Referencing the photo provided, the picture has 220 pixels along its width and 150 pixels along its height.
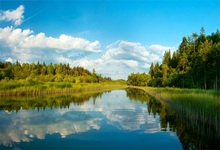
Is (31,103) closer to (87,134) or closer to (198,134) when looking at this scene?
(87,134)

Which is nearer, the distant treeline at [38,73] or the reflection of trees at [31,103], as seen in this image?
the reflection of trees at [31,103]

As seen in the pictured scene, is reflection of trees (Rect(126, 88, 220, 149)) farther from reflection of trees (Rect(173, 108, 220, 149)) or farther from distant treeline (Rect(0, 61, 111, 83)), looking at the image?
distant treeline (Rect(0, 61, 111, 83))

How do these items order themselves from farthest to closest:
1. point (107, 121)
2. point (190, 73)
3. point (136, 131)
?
point (190, 73) → point (107, 121) → point (136, 131)

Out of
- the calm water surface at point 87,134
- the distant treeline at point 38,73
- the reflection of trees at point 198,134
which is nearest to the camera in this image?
the reflection of trees at point 198,134

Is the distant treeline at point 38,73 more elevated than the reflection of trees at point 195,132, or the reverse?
the distant treeline at point 38,73

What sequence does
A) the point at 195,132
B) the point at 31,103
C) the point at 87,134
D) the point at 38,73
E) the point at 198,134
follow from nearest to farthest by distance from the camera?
the point at 198,134, the point at 195,132, the point at 87,134, the point at 31,103, the point at 38,73

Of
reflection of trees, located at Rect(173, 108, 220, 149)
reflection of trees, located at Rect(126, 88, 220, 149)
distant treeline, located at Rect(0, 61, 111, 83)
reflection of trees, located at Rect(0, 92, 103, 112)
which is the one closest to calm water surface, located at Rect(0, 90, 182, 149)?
reflection of trees, located at Rect(126, 88, 220, 149)

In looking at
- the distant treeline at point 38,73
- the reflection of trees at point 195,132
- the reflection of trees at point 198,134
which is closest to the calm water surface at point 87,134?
the reflection of trees at point 195,132

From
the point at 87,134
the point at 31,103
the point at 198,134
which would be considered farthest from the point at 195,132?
the point at 31,103

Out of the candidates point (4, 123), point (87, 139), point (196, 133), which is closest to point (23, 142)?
point (87, 139)

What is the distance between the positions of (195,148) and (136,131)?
4372mm

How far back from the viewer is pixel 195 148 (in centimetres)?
1055

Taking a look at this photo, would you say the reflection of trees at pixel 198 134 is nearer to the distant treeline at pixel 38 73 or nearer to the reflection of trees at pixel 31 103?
the reflection of trees at pixel 31 103

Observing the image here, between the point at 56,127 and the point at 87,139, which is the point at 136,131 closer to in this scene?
the point at 87,139
